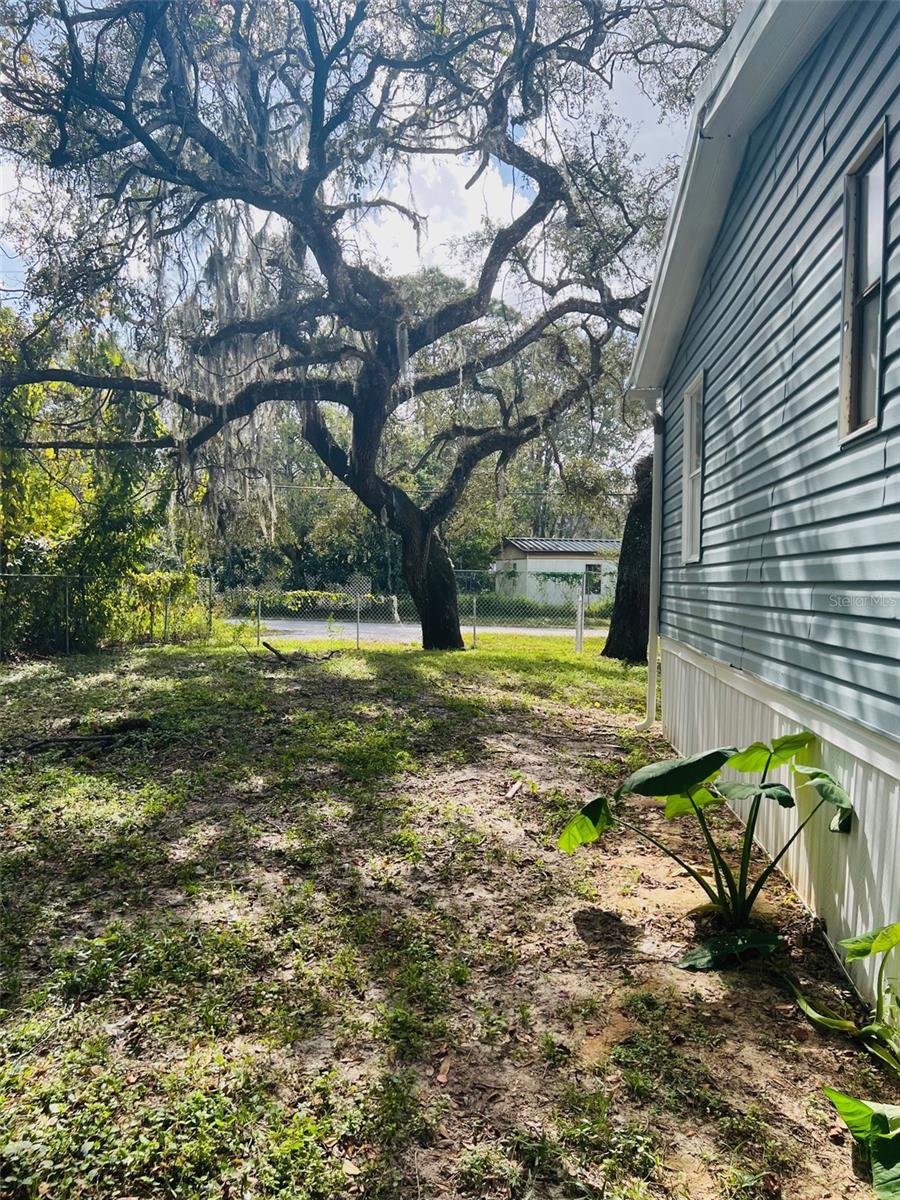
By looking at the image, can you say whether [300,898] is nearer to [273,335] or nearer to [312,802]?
[312,802]

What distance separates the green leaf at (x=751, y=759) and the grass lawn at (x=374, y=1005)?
762 mm

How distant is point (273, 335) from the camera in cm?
1123

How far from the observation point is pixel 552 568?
3306cm

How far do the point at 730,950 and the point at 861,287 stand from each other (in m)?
2.66

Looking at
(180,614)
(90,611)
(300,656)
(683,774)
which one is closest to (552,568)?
(180,614)

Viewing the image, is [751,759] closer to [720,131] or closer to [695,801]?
[695,801]

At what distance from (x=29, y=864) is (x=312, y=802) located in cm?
171

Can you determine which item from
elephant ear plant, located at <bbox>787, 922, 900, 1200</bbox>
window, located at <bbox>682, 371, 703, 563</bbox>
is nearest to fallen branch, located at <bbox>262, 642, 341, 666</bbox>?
window, located at <bbox>682, 371, 703, 563</bbox>

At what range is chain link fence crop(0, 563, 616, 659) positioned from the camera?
39.4ft

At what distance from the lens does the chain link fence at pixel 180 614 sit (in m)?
12.0

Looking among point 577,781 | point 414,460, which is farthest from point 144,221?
point 414,460

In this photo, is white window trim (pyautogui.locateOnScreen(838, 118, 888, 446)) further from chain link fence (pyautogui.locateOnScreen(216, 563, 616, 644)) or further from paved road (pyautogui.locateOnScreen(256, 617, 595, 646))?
chain link fence (pyautogui.locateOnScreen(216, 563, 616, 644))

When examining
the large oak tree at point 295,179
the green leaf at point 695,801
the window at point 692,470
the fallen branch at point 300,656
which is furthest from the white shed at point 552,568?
the green leaf at point 695,801

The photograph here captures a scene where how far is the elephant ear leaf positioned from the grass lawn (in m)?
0.39
